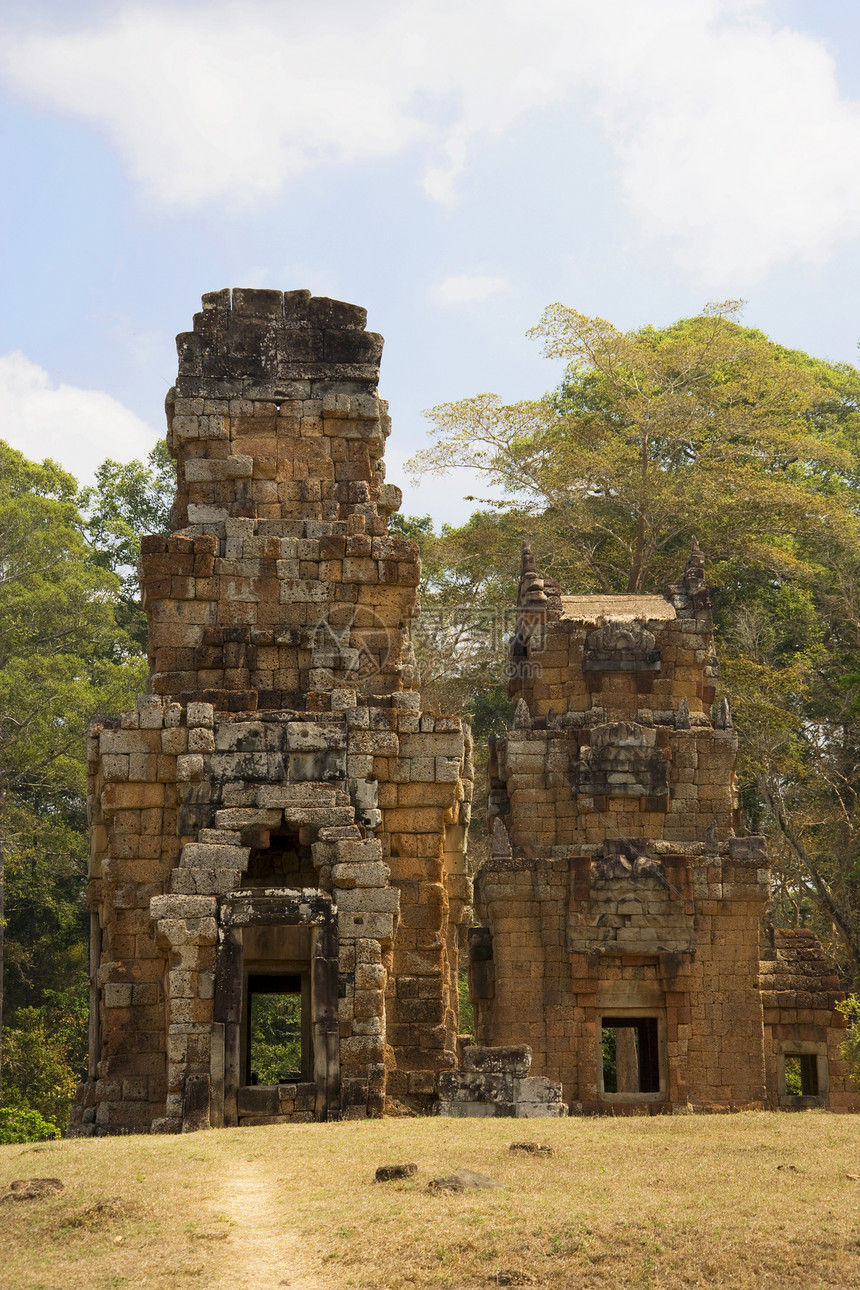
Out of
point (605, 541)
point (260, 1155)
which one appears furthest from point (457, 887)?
point (605, 541)

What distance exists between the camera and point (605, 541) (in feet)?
122

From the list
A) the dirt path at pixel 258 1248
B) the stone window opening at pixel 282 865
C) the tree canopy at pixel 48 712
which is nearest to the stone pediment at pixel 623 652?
the stone window opening at pixel 282 865

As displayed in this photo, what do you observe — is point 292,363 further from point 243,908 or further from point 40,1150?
point 40,1150

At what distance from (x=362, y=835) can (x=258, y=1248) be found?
617cm

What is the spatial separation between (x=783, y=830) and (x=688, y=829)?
400 inches

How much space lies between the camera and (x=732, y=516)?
34.6 m

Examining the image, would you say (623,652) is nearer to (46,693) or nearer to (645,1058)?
(645,1058)

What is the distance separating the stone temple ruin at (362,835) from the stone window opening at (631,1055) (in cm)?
17

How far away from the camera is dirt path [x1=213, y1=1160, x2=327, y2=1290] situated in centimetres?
780

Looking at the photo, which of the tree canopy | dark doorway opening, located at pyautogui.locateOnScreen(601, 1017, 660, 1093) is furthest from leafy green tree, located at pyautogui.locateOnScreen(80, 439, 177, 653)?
dark doorway opening, located at pyautogui.locateOnScreen(601, 1017, 660, 1093)

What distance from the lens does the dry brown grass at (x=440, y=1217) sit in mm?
7812

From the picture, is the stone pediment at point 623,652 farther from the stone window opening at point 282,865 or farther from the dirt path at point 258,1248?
the dirt path at point 258,1248

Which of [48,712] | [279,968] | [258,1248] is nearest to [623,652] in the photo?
[279,968]

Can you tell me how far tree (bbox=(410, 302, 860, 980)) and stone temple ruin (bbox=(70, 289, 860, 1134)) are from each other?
10085mm
